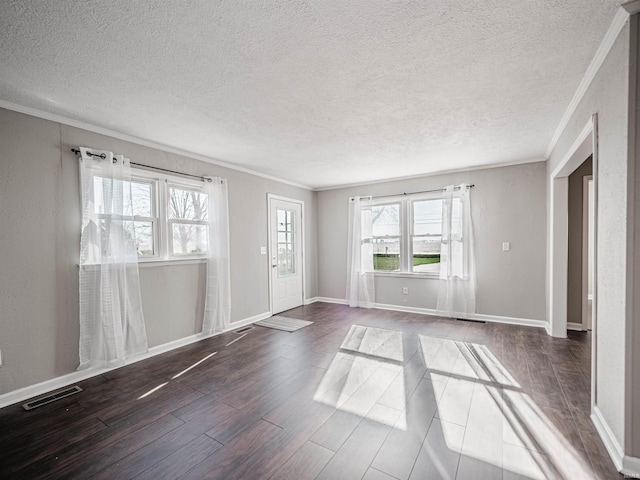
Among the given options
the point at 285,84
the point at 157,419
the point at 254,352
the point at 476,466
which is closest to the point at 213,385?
the point at 157,419

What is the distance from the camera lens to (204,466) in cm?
178

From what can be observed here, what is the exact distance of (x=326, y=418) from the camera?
2.25 m

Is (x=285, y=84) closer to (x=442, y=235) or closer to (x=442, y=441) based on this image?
(x=442, y=441)

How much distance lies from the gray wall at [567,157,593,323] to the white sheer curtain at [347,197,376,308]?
318 cm

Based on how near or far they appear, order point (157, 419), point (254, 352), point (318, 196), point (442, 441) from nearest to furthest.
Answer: point (442, 441)
point (157, 419)
point (254, 352)
point (318, 196)

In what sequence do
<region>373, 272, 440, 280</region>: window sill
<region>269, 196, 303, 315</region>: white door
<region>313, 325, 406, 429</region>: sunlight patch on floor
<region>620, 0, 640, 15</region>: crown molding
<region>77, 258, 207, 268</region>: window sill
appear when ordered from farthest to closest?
<region>269, 196, 303, 315</region>: white door, <region>373, 272, 440, 280</region>: window sill, <region>77, 258, 207, 268</region>: window sill, <region>313, 325, 406, 429</region>: sunlight patch on floor, <region>620, 0, 640, 15</region>: crown molding

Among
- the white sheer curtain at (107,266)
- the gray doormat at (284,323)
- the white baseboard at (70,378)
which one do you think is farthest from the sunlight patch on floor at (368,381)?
the white sheer curtain at (107,266)

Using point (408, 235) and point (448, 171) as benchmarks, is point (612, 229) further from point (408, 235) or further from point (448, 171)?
point (408, 235)

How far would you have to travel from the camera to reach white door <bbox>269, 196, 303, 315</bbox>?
5.54 metres

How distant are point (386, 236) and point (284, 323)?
269 centimetres

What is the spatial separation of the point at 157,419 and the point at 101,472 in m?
0.54

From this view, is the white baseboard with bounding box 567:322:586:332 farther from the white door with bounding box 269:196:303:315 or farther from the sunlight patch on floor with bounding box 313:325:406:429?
the white door with bounding box 269:196:303:315

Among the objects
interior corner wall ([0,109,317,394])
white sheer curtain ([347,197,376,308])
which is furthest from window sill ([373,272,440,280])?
interior corner wall ([0,109,317,394])

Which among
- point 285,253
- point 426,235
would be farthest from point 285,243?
point 426,235
